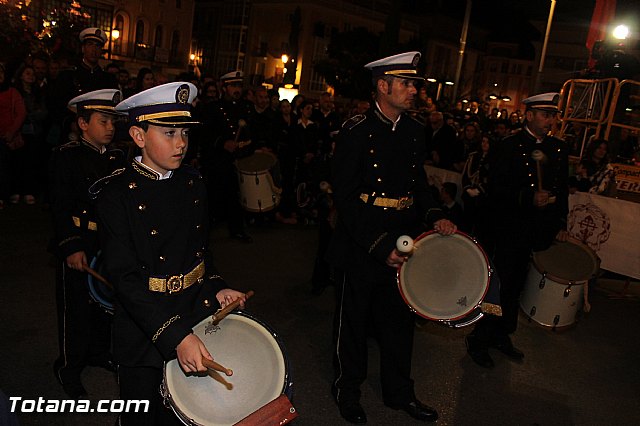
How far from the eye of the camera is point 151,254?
311cm

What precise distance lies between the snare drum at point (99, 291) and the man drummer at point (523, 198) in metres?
3.55

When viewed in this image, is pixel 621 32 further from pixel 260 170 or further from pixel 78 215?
pixel 78 215

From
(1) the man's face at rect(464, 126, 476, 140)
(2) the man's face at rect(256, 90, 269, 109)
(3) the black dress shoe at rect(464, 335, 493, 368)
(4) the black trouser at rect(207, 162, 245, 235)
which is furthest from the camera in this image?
(1) the man's face at rect(464, 126, 476, 140)

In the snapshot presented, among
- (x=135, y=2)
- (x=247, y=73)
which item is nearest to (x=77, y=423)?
(x=135, y=2)

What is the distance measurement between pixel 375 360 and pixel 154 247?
3.38 metres

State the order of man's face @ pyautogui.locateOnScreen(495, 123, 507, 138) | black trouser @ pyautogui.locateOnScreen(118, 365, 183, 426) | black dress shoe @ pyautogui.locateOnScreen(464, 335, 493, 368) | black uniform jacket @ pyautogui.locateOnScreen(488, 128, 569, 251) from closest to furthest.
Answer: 1. black trouser @ pyautogui.locateOnScreen(118, 365, 183, 426)
2. black uniform jacket @ pyautogui.locateOnScreen(488, 128, 569, 251)
3. black dress shoe @ pyautogui.locateOnScreen(464, 335, 493, 368)
4. man's face @ pyautogui.locateOnScreen(495, 123, 507, 138)

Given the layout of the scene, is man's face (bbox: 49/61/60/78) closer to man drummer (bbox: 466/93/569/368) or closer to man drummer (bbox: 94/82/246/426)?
man drummer (bbox: 466/93/569/368)

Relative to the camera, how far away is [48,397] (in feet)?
14.9

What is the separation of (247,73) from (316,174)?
51.2m

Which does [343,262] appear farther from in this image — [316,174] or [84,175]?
[316,174]

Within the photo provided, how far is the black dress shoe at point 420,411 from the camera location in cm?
476

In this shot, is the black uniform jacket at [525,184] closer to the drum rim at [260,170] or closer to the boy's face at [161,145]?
Answer: the boy's face at [161,145]

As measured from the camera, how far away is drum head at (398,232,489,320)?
4.34m

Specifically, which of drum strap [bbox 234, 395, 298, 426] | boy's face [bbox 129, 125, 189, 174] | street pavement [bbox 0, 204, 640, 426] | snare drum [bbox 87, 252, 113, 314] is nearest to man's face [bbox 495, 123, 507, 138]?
street pavement [bbox 0, 204, 640, 426]
